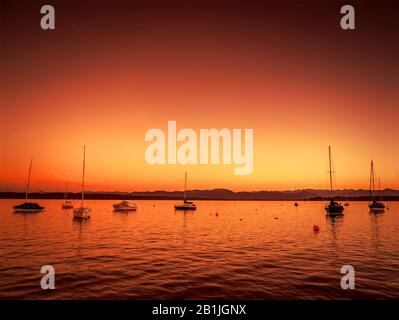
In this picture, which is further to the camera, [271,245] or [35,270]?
[271,245]

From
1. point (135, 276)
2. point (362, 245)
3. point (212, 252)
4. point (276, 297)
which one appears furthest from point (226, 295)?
point (362, 245)

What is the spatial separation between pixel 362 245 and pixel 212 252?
1606 cm

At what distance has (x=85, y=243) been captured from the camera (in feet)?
97.2

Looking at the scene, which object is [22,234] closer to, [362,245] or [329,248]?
[329,248]

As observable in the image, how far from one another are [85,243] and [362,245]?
2736cm

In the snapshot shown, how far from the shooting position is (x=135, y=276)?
17016 millimetres

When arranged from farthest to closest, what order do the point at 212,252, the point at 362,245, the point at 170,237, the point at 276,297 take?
1. the point at 170,237
2. the point at 362,245
3. the point at 212,252
4. the point at 276,297

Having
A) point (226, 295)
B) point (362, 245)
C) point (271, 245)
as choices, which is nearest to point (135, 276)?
point (226, 295)
